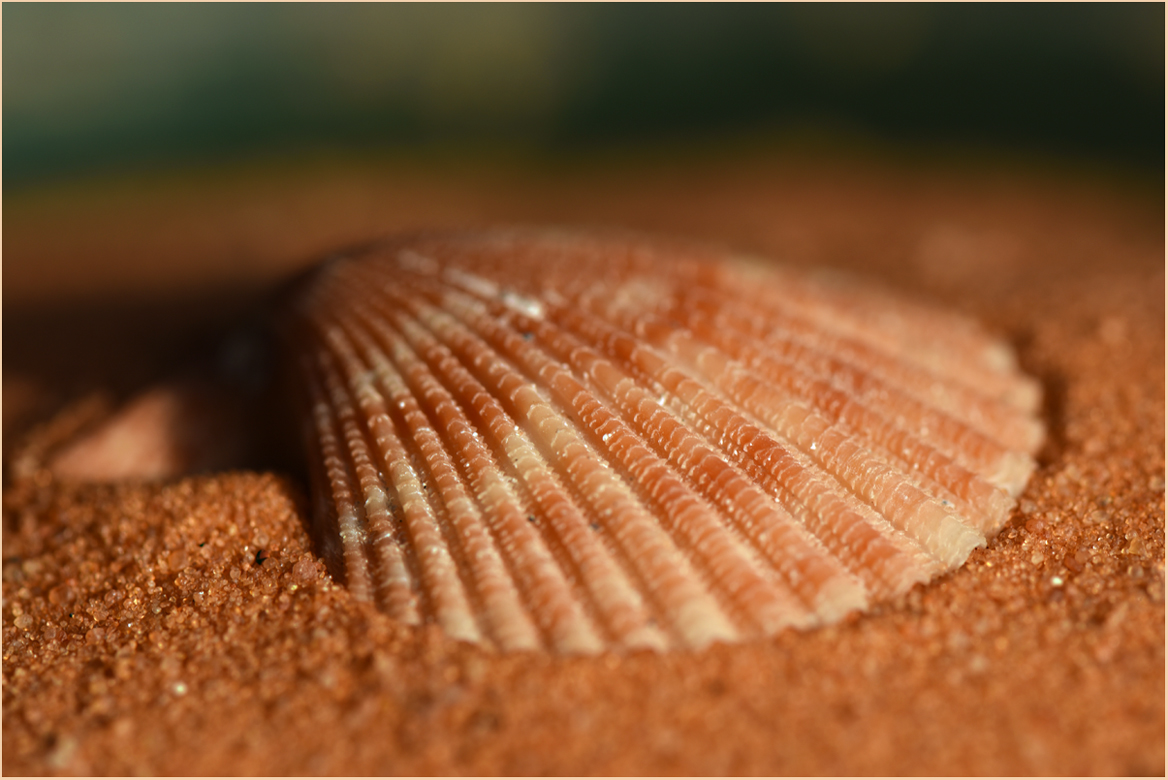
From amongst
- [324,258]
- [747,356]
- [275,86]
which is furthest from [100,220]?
[747,356]

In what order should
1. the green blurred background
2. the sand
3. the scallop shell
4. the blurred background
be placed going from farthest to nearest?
the green blurred background → the blurred background → the scallop shell → the sand

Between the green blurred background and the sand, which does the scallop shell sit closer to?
the sand

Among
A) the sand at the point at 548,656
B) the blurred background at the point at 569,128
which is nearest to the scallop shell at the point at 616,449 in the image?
the sand at the point at 548,656

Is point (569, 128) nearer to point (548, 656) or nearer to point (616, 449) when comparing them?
point (616, 449)

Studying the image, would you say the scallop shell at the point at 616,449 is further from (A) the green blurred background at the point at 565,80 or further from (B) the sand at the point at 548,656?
(A) the green blurred background at the point at 565,80

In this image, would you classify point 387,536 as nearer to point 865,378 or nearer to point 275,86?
point 865,378

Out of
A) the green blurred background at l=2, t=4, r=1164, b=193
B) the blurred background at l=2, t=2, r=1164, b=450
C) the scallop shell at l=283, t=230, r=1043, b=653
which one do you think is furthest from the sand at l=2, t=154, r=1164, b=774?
the green blurred background at l=2, t=4, r=1164, b=193

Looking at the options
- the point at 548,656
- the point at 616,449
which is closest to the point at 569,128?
the point at 616,449
